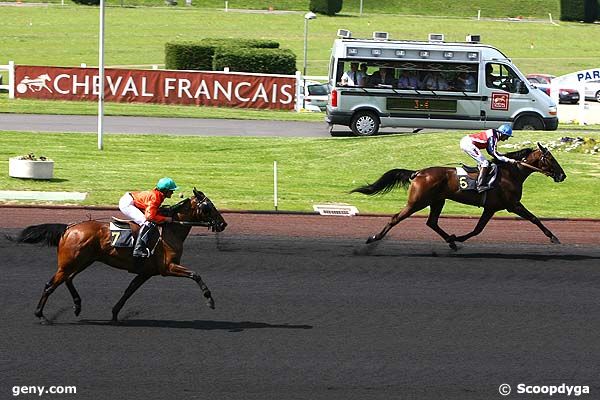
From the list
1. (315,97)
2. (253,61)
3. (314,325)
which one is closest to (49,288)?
(314,325)

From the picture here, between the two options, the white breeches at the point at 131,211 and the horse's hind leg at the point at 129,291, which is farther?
the horse's hind leg at the point at 129,291

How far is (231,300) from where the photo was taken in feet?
46.5

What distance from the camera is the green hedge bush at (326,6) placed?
82.4 metres

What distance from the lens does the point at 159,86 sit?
39.4 meters

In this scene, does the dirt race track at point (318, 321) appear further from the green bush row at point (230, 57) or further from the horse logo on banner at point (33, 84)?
the green bush row at point (230, 57)

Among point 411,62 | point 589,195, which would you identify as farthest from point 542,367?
point 411,62

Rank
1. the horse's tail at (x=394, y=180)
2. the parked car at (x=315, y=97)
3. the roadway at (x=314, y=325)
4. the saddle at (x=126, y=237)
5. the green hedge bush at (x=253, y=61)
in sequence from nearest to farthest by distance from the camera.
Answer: the roadway at (x=314, y=325) < the saddle at (x=126, y=237) < the horse's tail at (x=394, y=180) < the parked car at (x=315, y=97) < the green hedge bush at (x=253, y=61)

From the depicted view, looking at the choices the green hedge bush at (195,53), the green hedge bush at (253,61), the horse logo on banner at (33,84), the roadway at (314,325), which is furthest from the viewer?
the green hedge bush at (195,53)

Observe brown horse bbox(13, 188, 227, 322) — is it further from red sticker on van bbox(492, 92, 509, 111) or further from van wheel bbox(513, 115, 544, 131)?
van wheel bbox(513, 115, 544, 131)

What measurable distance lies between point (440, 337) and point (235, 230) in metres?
6.82

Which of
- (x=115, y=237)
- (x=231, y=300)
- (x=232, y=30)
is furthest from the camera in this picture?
(x=232, y=30)

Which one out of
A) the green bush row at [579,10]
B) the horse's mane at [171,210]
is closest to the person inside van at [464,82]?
the horse's mane at [171,210]

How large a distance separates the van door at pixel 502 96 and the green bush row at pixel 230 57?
13.2m

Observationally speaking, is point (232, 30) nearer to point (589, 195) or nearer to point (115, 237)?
point (589, 195)
